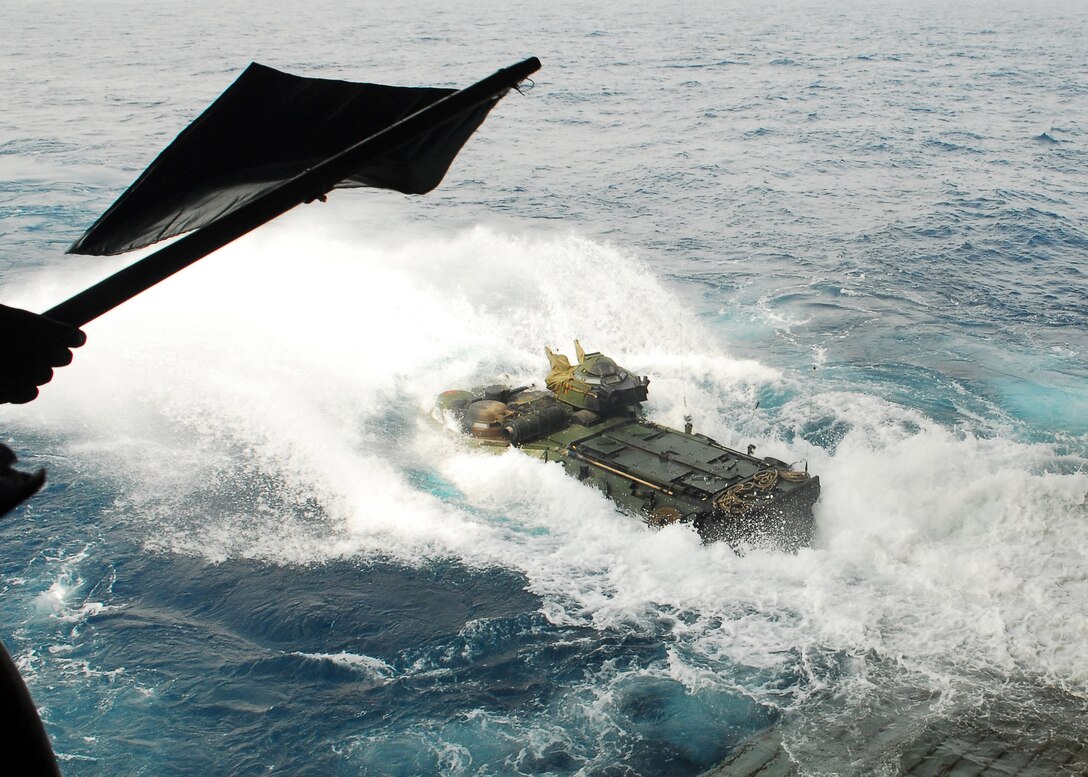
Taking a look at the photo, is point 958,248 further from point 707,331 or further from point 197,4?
point 197,4

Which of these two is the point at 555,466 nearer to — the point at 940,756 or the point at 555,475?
the point at 555,475

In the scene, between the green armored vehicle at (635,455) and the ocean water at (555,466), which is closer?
the ocean water at (555,466)

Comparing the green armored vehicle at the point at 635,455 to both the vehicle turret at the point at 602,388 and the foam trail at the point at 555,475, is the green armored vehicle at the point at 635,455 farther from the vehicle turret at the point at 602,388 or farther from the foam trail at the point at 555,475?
the foam trail at the point at 555,475

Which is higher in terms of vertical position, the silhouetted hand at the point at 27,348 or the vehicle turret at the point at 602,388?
the silhouetted hand at the point at 27,348

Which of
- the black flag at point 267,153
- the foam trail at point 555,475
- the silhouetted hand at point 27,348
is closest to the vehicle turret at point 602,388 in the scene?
the foam trail at point 555,475

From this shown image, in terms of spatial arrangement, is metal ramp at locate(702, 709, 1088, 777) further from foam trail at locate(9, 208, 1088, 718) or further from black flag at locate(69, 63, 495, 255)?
black flag at locate(69, 63, 495, 255)

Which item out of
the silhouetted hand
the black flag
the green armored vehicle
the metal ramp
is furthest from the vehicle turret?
the silhouetted hand

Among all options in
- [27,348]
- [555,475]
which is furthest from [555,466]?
[27,348]
